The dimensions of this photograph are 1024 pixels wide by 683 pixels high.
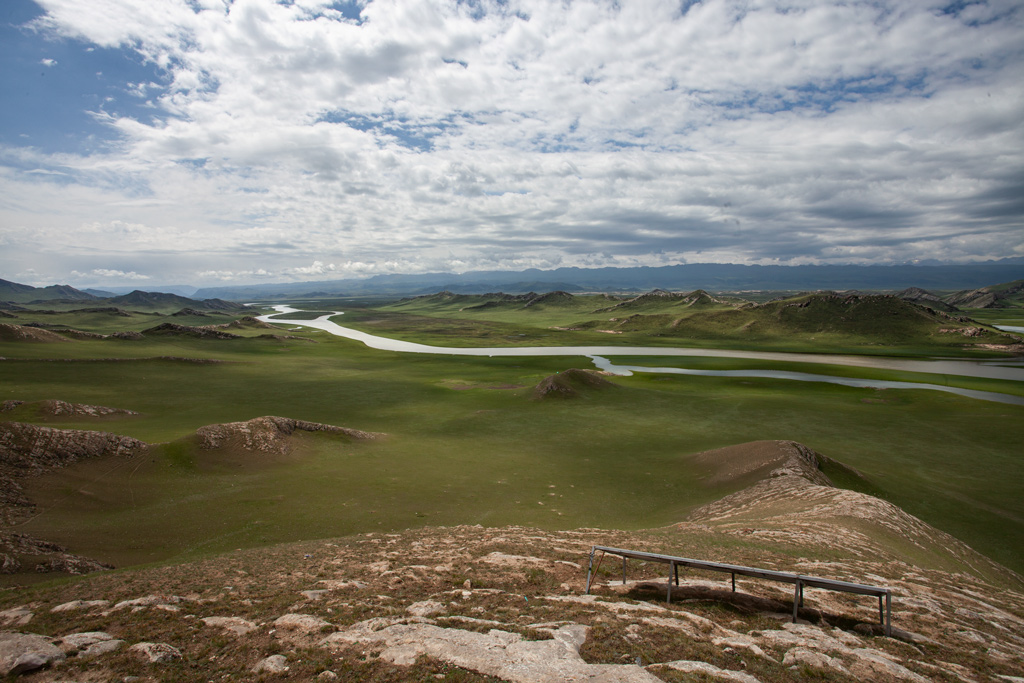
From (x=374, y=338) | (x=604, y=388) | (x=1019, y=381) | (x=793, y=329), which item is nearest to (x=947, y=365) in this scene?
(x=1019, y=381)

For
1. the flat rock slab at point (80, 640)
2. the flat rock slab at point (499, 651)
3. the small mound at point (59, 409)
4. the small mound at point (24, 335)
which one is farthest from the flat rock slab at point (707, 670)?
the small mound at point (24, 335)

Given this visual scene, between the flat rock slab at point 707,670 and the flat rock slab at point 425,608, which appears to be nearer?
the flat rock slab at point 707,670

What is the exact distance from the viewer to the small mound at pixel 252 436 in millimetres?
34719

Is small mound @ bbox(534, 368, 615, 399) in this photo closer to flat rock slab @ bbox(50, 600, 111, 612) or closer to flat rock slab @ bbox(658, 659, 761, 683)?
flat rock slab @ bbox(50, 600, 111, 612)

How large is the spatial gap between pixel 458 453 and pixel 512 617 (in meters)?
28.2

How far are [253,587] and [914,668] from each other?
18.4m

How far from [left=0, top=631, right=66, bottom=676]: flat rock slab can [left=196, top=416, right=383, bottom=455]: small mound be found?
25371 millimetres

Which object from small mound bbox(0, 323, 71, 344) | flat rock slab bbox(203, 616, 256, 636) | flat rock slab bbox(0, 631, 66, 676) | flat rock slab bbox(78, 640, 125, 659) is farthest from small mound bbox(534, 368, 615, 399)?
small mound bbox(0, 323, 71, 344)

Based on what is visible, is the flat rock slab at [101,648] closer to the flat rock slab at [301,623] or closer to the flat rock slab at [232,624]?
the flat rock slab at [232,624]

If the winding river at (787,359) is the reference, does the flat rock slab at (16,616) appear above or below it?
above

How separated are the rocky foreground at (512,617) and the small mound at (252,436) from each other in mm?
17951

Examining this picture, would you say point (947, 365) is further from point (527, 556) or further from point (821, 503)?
point (527, 556)

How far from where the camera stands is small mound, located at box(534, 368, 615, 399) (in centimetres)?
6309

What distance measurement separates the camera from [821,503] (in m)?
25.7
